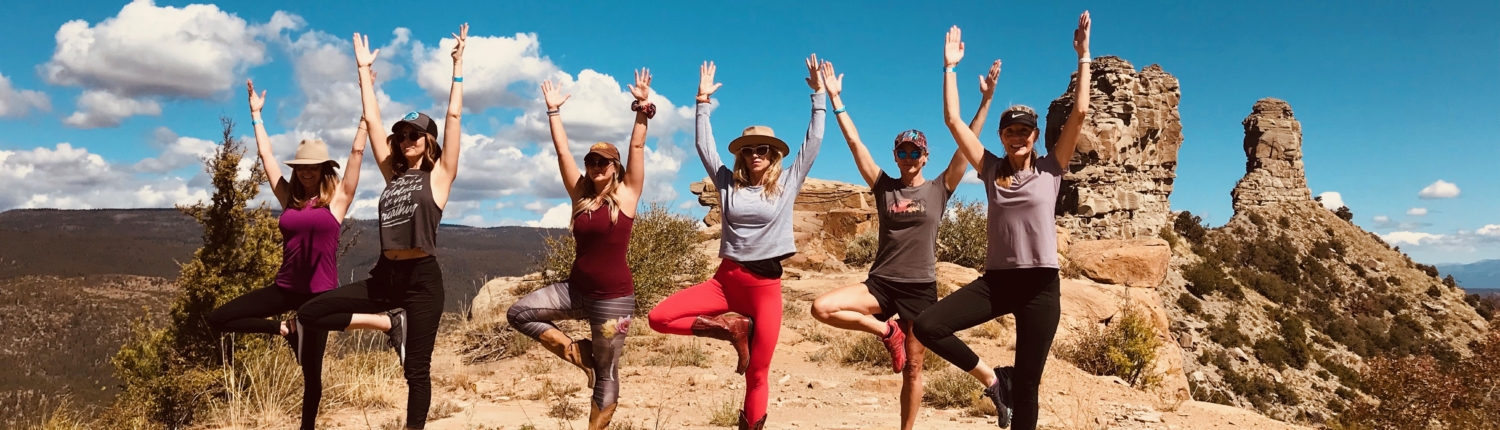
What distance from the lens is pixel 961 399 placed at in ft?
24.8

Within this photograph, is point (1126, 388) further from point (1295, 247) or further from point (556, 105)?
point (1295, 247)

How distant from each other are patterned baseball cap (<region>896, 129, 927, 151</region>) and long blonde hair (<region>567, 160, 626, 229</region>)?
1613 millimetres

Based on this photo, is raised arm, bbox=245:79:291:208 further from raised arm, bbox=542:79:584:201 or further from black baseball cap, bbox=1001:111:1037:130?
black baseball cap, bbox=1001:111:1037:130

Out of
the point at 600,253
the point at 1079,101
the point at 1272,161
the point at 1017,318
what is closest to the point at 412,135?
the point at 600,253

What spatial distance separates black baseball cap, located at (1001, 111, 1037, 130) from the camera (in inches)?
172

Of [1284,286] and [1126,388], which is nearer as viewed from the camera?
[1126,388]

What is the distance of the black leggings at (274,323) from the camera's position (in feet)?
16.1

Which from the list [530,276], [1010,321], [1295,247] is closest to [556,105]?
[1010,321]

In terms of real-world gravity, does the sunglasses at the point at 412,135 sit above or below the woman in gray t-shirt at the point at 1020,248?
above

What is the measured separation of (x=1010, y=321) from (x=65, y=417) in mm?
11110

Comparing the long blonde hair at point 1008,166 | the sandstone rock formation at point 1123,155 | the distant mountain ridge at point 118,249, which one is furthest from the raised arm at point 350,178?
the sandstone rock formation at point 1123,155

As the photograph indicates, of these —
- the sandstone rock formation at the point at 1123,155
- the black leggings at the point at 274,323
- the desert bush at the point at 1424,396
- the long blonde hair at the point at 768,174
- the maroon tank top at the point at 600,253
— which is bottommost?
the desert bush at the point at 1424,396

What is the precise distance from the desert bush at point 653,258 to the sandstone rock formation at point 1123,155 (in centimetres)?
3617

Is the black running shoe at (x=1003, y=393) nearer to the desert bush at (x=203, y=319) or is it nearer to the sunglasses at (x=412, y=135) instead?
the sunglasses at (x=412, y=135)
